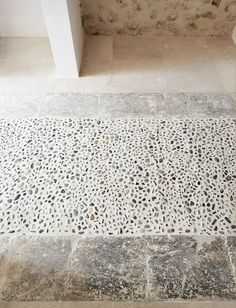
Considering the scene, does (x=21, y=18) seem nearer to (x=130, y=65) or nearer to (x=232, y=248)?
(x=130, y=65)

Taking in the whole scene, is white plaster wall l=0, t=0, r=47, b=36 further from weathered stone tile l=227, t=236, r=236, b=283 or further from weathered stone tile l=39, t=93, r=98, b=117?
weathered stone tile l=227, t=236, r=236, b=283

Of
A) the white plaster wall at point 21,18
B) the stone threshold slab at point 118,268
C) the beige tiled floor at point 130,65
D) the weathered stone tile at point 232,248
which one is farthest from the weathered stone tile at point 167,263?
the white plaster wall at point 21,18

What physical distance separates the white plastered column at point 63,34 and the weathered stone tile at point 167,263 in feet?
3.60

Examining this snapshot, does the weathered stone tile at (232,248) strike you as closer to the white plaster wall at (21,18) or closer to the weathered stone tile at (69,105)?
the weathered stone tile at (69,105)

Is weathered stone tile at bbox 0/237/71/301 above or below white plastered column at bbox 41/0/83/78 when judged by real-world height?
below

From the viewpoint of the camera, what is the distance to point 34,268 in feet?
2.88

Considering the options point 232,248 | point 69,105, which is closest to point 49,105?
point 69,105

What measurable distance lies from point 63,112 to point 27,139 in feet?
0.83

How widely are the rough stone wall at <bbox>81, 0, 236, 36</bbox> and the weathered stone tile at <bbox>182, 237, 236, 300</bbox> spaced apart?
59.7 inches

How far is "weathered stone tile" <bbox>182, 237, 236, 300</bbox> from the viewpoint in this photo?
0.84 metres

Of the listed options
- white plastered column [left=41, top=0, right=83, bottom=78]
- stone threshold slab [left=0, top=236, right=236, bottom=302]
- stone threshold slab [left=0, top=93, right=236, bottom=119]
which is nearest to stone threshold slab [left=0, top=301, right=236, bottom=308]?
stone threshold slab [left=0, top=236, right=236, bottom=302]

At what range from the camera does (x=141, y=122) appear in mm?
1314

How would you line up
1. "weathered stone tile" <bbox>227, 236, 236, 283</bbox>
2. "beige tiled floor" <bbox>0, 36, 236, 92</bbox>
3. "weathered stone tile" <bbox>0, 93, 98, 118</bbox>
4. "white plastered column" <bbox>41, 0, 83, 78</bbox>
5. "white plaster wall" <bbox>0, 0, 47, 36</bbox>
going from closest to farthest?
"weathered stone tile" <bbox>227, 236, 236, 283</bbox>, "white plastered column" <bbox>41, 0, 83, 78</bbox>, "weathered stone tile" <bbox>0, 93, 98, 118</bbox>, "beige tiled floor" <bbox>0, 36, 236, 92</bbox>, "white plaster wall" <bbox>0, 0, 47, 36</bbox>

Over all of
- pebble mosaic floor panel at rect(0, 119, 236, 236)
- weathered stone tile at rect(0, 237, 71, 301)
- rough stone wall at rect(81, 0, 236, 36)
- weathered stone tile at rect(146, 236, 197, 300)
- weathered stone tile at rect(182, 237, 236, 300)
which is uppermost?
rough stone wall at rect(81, 0, 236, 36)
